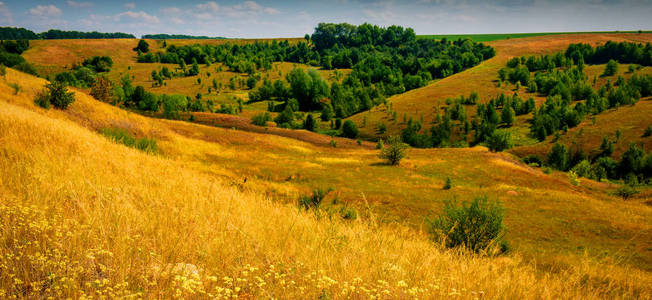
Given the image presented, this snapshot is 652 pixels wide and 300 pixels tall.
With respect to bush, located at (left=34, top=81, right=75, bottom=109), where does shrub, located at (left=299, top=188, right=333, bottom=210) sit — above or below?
below

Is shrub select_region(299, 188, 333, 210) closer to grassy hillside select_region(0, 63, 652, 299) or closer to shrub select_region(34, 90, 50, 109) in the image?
grassy hillside select_region(0, 63, 652, 299)

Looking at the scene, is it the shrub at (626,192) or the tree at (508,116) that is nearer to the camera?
the shrub at (626,192)

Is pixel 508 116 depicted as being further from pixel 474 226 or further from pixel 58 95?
pixel 58 95

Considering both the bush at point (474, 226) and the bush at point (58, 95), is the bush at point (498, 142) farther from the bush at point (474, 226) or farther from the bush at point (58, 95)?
the bush at point (58, 95)

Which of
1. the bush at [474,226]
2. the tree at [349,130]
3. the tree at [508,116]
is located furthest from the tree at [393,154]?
the tree at [508,116]

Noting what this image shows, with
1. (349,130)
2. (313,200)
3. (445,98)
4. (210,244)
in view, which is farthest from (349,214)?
(445,98)

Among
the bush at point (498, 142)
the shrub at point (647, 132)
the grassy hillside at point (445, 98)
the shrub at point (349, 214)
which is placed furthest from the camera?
the grassy hillside at point (445, 98)

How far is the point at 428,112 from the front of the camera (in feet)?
418

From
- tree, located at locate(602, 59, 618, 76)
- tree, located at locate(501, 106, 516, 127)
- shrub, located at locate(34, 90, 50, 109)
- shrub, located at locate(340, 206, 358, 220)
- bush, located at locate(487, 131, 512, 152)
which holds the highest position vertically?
tree, located at locate(602, 59, 618, 76)

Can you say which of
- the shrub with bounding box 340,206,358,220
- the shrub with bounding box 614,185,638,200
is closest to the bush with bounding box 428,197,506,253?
the shrub with bounding box 340,206,358,220

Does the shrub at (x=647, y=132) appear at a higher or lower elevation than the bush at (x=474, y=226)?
lower

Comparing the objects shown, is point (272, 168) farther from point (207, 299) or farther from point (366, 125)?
point (366, 125)

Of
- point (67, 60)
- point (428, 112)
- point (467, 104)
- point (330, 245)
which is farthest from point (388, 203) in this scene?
point (67, 60)

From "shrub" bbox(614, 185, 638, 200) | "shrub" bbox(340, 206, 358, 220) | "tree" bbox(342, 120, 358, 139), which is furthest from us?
"tree" bbox(342, 120, 358, 139)
